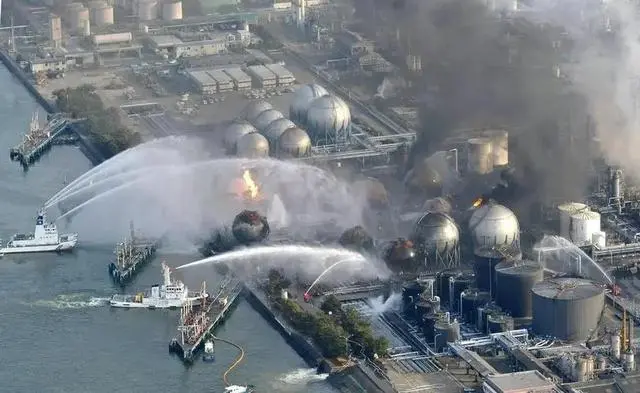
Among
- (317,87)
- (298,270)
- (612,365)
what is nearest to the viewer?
(612,365)

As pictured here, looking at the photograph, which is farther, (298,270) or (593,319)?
(298,270)

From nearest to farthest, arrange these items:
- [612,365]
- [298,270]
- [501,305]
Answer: [612,365] < [501,305] < [298,270]

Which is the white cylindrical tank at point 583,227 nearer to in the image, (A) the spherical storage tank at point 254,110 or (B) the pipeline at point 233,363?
(B) the pipeline at point 233,363

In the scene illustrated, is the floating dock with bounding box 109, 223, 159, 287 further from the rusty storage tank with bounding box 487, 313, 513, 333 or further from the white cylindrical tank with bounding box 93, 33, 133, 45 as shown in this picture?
the white cylindrical tank with bounding box 93, 33, 133, 45

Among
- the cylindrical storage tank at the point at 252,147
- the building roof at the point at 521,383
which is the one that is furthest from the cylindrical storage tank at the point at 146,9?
the building roof at the point at 521,383

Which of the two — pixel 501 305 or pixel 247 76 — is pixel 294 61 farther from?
pixel 501 305

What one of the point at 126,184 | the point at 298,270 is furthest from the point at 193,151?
the point at 298,270

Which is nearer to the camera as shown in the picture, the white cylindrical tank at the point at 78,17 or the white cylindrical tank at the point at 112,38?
the white cylindrical tank at the point at 112,38

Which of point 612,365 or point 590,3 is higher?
point 590,3

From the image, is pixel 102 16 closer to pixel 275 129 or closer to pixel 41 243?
pixel 275 129
